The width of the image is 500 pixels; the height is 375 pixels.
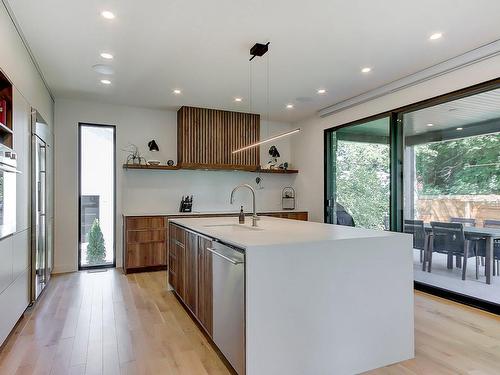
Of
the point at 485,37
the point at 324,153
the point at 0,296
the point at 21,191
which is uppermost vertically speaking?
the point at 485,37

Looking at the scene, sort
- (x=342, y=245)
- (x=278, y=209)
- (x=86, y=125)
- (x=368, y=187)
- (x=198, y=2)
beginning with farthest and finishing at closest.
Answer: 1. (x=278, y=209)
2. (x=86, y=125)
3. (x=368, y=187)
4. (x=198, y=2)
5. (x=342, y=245)

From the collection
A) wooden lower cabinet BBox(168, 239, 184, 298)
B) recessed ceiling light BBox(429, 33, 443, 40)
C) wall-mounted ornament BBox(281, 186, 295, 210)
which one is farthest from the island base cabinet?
wall-mounted ornament BBox(281, 186, 295, 210)

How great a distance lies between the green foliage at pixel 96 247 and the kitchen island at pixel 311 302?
364 centimetres

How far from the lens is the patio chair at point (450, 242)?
12.1ft

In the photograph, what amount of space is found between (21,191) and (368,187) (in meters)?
4.45

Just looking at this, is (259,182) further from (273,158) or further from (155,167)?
(155,167)

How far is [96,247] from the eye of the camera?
17.8 ft

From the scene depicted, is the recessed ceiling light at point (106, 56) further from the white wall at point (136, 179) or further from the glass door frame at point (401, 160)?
the glass door frame at point (401, 160)

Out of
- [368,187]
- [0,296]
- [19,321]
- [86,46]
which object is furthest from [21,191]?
[368,187]

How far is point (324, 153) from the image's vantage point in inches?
231

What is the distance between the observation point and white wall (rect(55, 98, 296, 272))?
5.18 m

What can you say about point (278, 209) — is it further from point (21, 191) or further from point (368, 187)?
point (21, 191)

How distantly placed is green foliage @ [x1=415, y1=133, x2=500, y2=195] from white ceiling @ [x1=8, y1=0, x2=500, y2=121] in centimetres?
99

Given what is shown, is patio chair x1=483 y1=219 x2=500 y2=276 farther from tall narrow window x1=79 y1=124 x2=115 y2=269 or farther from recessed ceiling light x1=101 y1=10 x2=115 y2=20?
tall narrow window x1=79 y1=124 x2=115 y2=269
